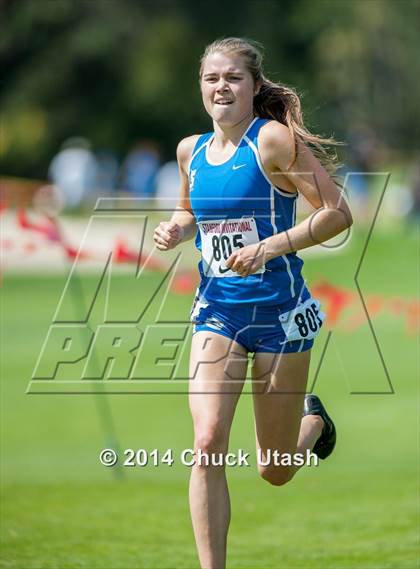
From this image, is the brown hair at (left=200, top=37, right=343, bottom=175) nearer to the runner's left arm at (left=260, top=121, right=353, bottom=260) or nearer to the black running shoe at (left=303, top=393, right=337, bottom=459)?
the runner's left arm at (left=260, top=121, right=353, bottom=260)

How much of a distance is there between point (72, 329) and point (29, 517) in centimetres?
1388

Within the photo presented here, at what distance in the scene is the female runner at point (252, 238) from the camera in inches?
242

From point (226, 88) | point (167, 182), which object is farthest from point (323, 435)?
point (167, 182)

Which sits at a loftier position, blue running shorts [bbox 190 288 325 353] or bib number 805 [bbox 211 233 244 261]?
bib number 805 [bbox 211 233 244 261]

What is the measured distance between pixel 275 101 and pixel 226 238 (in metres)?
0.75

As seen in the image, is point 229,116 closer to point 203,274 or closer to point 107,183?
point 203,274

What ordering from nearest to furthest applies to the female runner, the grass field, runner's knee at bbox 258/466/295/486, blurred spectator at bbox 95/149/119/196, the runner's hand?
the female runner, the runner's hand, runner's knee at bbox 258/466/295/486, the grass field, blurred spectator at bbox 95/149/119/196

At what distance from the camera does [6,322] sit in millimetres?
24172

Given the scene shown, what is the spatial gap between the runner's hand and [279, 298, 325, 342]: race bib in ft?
Answer: 2.20

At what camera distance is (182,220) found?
6.82 meters

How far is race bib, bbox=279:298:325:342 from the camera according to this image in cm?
637

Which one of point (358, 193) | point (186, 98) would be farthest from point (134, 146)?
point (358, 193)

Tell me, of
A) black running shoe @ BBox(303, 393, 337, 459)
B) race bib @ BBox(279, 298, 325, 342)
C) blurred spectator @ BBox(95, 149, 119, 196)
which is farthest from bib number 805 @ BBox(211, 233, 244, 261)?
blurred spectator @ BBox(95, 149, 119, 196)

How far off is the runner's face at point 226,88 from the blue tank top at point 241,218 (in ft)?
0.37
